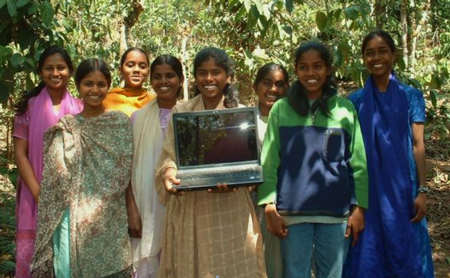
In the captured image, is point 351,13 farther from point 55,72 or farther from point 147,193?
point 55,72

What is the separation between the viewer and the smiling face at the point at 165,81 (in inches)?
104

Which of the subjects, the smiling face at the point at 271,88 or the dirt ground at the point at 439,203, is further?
the dirt ground at the point at 439,203

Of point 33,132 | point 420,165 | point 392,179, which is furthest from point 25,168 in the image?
point 420,165

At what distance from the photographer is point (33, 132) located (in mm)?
2570

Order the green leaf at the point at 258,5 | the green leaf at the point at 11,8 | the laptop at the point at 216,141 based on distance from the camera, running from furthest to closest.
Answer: the green leaf at the point at 258,5
the green leaf at the point at 11,8
the laptop at the point at 216,141

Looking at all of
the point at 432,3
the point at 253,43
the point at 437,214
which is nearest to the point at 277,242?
the point at 437,214

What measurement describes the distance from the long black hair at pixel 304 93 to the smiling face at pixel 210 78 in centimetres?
35

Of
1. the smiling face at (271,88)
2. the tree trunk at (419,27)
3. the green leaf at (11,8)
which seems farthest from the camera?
the tree trunk at (419,27)

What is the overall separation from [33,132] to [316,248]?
1.56 m

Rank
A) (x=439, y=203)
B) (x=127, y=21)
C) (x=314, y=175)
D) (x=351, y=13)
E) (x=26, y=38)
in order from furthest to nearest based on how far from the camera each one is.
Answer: (x=127, y=21)
(x=439, y=203)
(x=26, y=38)
(x=351, y=13)
(x=314, y=175)

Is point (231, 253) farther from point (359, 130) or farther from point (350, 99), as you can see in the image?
point (350, 99)

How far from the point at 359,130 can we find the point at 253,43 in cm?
496

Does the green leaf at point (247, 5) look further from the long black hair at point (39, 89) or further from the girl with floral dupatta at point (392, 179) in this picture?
the long black hair at point (39, 89)

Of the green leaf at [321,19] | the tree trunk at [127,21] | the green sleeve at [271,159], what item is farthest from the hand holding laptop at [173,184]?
the tree trunk at [127,21]
